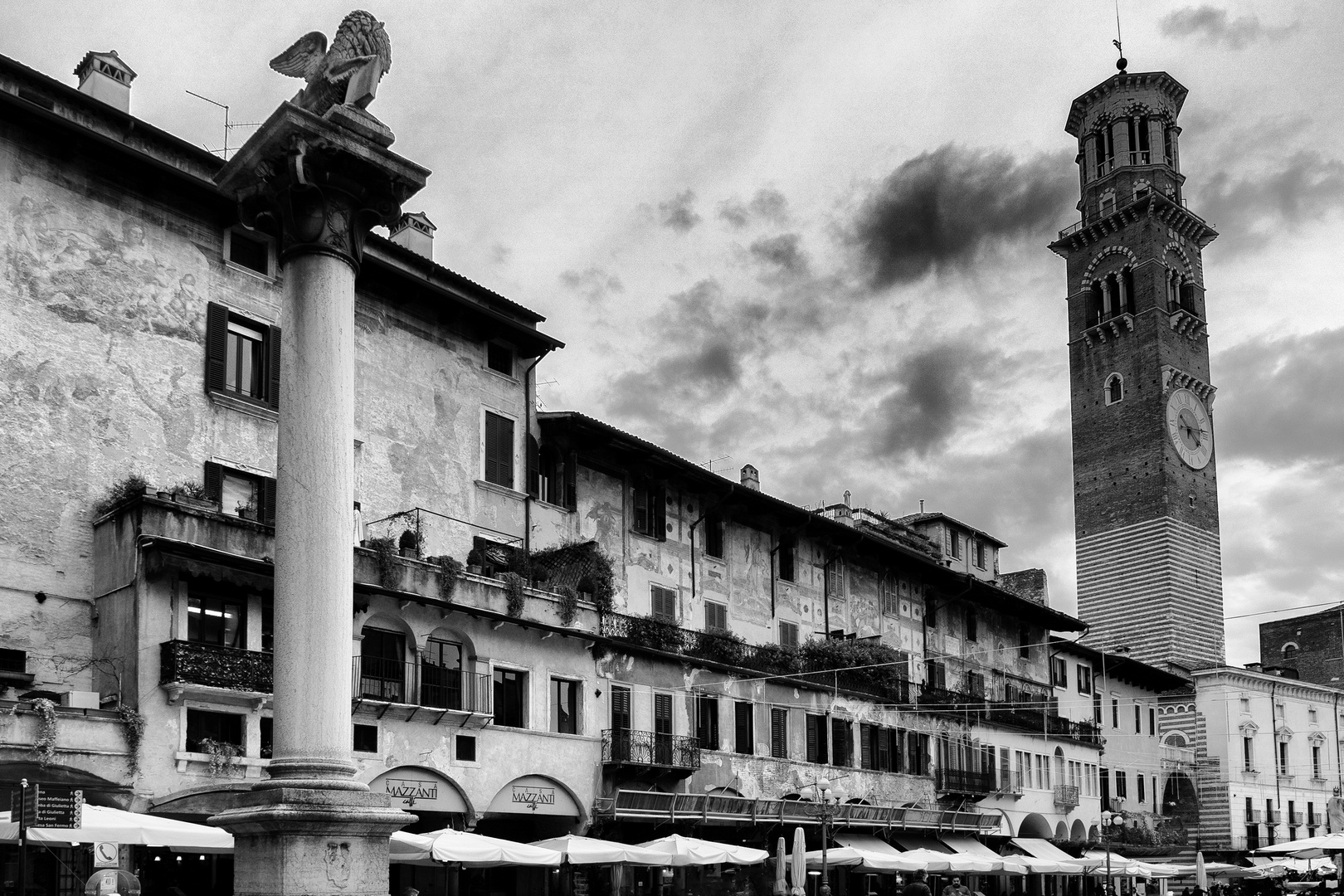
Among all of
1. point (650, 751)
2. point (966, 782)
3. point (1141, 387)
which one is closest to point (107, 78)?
point (650, 751)

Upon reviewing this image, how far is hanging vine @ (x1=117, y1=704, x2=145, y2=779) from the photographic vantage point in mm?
27031

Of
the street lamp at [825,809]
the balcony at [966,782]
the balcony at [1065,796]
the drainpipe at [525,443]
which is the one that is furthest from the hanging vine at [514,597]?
the balcony at [1065,796]

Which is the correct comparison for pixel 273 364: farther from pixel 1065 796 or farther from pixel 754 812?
pixel 1065 796

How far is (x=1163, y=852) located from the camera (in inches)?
2633

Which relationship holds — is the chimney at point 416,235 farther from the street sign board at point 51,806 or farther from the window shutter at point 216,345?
the street sign board at point 51,806

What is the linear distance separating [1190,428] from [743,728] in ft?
170

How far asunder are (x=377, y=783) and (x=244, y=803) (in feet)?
50.2

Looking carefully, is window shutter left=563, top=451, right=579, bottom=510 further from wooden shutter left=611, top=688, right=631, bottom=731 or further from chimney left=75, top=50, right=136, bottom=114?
chimney left=75, top=50, right=136, bottom=114

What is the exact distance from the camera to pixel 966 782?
5356 centimetres

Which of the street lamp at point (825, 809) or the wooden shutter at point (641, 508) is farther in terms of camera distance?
the wooden shutter at point (641, 508)

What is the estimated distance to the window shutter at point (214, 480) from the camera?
3183cm

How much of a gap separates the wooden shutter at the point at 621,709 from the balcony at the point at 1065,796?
2751 centimetres

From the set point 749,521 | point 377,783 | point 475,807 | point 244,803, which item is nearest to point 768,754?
point 749,521

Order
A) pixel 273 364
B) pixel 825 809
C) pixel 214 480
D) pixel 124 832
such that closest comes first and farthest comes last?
pixel 124 832
pixel 214 480
pixel 273 364
pixel 825 809
